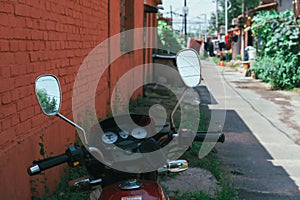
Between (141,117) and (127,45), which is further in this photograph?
(127,45)

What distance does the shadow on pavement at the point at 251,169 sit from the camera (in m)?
4.66

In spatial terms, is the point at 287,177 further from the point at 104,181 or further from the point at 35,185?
the point at 104,181

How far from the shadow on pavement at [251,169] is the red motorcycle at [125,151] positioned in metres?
2.69

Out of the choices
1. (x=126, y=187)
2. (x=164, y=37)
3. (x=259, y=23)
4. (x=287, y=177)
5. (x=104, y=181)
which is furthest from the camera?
(x=164, y=37)

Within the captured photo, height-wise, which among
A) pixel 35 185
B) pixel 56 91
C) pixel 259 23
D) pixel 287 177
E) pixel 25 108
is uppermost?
pixel 259 23

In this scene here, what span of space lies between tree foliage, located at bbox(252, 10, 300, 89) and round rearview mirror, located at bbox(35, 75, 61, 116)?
13614 millimetres

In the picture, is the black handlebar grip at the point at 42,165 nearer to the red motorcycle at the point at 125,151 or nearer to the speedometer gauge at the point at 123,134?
the red motorcycle at the point at 125,151

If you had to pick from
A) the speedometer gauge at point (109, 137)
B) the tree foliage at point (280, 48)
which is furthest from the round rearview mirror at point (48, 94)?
the tree foliage at point (280, 48)

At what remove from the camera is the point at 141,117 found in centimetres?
212

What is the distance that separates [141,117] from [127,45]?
24.8ft

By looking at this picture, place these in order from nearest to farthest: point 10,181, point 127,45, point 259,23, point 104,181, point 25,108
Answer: point 104,181
point 10,181
point 25,108
point 127,45
point 259,23

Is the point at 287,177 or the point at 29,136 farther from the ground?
the point at 29,136

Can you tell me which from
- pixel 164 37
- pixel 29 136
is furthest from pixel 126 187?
pixel 164 37

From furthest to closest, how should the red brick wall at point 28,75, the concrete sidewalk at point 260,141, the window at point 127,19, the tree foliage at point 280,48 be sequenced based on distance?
the tree foliage at point 280,48 → the window at point 127,19 → the concrete sidewalk at point 260,141 → the red brick wall at point 28,75
